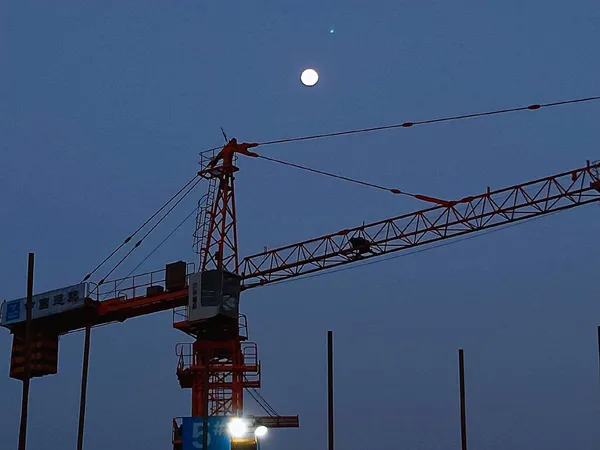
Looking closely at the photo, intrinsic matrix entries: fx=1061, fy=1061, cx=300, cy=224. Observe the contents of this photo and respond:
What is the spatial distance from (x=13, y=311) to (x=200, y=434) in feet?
63.4

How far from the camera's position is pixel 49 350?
3260 inches

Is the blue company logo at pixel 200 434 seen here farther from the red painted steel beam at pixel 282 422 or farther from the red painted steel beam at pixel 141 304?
the red painted steel beam at pixel 141 304

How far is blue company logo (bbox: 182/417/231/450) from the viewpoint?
238 ft

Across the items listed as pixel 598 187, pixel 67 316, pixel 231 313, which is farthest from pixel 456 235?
pixel 67 316

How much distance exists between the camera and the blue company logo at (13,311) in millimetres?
81875

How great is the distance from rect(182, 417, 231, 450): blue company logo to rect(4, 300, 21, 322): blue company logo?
17.5 meters

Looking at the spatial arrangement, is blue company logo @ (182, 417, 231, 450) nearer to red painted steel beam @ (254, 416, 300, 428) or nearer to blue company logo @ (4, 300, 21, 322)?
red painted steel beam @ (254, 416, 300, 428)

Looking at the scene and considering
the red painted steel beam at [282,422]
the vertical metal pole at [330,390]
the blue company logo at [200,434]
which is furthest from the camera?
the red painted steel beam at [282,422]

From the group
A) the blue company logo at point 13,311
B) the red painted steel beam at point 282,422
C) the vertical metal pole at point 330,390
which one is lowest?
the vertical metal pole at point 330,390

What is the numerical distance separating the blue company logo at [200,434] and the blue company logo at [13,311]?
17485mm

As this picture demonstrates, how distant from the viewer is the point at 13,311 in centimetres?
8231

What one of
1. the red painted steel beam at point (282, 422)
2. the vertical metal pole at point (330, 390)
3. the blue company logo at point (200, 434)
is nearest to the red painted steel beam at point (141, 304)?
the blue company logo at point (200, 434)

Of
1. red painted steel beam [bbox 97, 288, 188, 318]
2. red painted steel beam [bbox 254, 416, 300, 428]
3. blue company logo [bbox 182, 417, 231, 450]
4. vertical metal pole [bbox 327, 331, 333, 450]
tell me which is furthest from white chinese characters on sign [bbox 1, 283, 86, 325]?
vertical metal pole [bbox 327, 331, 333, 450]

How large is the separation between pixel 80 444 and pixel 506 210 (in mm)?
39771
